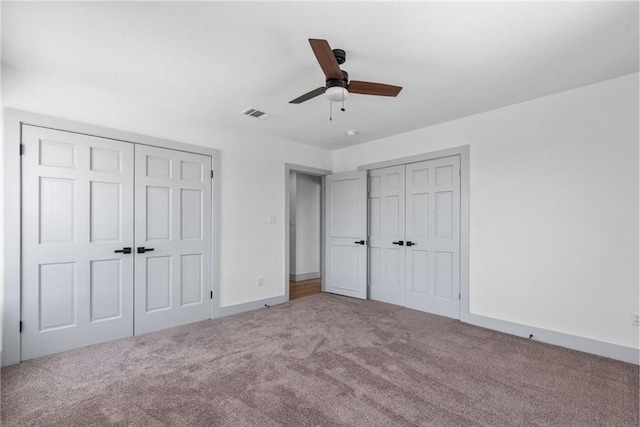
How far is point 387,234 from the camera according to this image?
186 inches

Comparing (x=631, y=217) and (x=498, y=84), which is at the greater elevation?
(x=498, y=84)

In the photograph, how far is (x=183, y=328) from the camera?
355cm

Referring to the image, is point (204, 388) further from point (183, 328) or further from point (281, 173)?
point (281, 173)

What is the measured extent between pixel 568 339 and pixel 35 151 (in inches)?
209

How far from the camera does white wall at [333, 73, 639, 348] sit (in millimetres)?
2762

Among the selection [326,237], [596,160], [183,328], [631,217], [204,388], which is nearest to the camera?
[204,388]

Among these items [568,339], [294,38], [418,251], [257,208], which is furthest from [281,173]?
[568,339]

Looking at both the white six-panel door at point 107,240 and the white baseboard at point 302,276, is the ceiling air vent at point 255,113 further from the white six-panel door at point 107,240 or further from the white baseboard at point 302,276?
the white baseboard at point 302,276

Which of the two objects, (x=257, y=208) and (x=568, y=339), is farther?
(x=257, y=208)

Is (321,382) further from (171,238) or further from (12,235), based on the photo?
(12,235)

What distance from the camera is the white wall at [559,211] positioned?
9.06 ft

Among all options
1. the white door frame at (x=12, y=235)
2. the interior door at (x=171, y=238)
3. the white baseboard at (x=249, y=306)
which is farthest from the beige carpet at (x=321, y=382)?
the white baseboard at (x=249, y=306)

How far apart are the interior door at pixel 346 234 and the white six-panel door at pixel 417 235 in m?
0.16

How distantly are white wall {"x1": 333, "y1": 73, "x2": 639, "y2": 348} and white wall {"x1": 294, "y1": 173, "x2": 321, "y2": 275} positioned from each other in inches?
140
